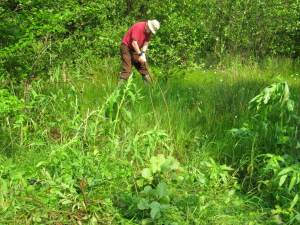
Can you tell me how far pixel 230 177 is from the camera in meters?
4.91

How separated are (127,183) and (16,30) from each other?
7.46 ft

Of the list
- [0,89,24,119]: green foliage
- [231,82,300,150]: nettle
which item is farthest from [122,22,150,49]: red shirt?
[0,89,24,119]: green foliage

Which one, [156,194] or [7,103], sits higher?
[7,103]

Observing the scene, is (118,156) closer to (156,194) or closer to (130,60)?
(156,194)

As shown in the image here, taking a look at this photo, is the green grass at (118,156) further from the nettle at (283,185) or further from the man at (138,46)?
the man at (138,46)

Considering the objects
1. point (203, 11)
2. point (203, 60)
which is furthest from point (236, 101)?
point (203, 11)

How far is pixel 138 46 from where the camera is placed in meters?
10.0

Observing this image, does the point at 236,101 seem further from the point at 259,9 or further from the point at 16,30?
the point at 259,9

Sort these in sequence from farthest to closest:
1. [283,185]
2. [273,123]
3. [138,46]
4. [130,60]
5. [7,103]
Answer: [130,60], [138,46], [273,123], [7,103], [283,185]

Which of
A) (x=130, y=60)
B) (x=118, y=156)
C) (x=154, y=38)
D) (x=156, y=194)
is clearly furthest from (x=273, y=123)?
(x=154, y=38)

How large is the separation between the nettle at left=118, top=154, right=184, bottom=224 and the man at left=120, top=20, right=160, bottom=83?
5.36 metres

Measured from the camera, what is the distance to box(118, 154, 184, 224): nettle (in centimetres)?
402

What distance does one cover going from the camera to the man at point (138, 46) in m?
9.92

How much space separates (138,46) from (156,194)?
6177 millimetres
